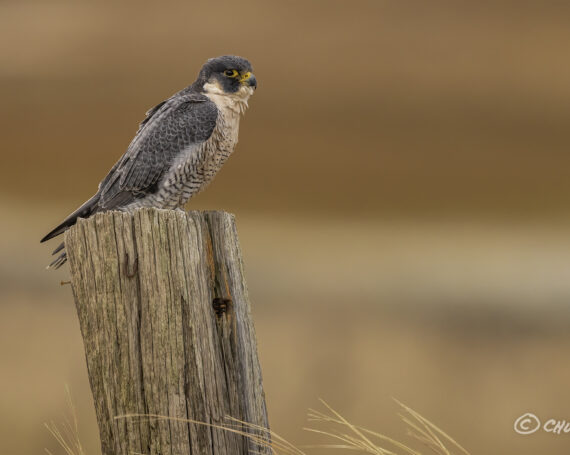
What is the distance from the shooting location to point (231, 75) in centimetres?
361

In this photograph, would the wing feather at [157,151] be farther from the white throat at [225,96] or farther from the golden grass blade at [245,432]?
the golden grass blade at [245,432]

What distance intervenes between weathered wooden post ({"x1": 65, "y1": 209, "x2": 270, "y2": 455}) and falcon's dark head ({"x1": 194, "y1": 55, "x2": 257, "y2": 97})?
1684 mm

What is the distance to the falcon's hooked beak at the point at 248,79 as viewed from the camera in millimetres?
3598

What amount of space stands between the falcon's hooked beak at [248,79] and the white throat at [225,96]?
2cm

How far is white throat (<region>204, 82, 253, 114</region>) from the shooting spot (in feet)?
11.9

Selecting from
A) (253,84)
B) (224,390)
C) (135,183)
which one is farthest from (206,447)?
(253,84)

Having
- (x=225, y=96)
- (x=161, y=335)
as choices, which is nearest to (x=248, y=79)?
(x=225, y=96)

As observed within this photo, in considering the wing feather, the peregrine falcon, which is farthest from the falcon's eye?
the wing feather

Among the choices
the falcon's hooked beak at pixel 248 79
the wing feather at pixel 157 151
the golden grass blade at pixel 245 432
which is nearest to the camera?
the golden grass blade at pixel 245 432

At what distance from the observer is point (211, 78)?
12.0 ft

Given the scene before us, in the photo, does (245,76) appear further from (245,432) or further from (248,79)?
(245,432)

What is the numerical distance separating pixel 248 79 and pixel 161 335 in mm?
1990

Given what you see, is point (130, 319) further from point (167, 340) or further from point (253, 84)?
point (253, 84)

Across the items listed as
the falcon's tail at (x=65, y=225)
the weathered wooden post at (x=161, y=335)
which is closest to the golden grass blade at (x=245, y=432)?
the weathered wooden post at (x=161, y=335)
